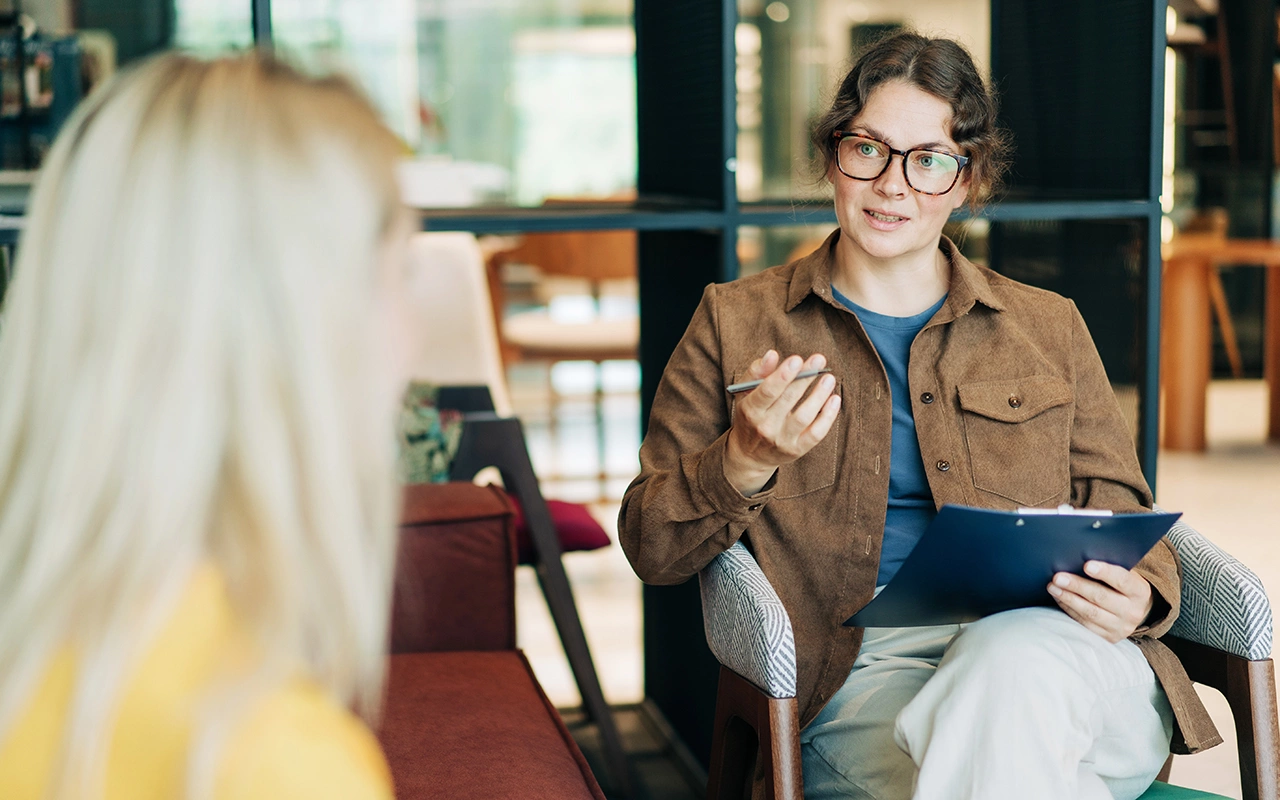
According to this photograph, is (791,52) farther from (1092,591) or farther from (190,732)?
(190,732)

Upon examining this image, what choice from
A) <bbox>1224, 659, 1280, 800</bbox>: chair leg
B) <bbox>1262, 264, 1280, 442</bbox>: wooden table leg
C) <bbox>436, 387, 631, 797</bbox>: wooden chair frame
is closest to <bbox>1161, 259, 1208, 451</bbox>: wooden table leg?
<bbox>1262, 264, 1280, 442</bbox>: wooden table leg

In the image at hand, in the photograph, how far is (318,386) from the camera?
0.67 m

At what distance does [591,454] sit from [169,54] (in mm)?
4836

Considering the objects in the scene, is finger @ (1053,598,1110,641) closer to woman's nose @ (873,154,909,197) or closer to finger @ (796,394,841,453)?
finger @ (796,394,841,453)

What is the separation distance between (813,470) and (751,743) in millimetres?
362

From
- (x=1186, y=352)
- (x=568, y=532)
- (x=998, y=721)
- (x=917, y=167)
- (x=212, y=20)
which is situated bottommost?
(x=1186, y=352)

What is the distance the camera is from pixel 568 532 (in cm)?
275

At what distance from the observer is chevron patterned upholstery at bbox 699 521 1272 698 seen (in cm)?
147

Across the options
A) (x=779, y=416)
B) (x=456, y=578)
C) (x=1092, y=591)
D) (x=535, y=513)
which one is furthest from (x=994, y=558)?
(x=535, y=513)

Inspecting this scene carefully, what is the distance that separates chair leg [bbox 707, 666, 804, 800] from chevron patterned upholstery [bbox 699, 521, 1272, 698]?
0.02m

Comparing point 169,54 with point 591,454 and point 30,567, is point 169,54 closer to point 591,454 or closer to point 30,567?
point 30,567

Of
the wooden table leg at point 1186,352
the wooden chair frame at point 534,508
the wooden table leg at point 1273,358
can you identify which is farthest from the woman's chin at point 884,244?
the wooden table leg at point 1273,358

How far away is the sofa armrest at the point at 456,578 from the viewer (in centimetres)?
216

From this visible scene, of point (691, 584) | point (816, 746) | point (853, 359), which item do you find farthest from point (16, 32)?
point (816, 746)
